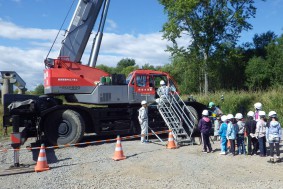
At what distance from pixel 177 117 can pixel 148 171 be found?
5.21m

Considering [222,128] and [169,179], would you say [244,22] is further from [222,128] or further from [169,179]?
[169,179]

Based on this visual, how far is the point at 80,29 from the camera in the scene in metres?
14.5

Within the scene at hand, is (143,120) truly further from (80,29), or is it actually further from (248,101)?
(248,101)

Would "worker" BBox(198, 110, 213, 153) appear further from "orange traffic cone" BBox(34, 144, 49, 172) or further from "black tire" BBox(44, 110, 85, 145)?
"orange traffic cone" BBox(34, 144, 49, 172)

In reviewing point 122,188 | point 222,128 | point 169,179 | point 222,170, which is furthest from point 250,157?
point 122,188

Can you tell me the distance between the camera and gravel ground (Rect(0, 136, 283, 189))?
771cm

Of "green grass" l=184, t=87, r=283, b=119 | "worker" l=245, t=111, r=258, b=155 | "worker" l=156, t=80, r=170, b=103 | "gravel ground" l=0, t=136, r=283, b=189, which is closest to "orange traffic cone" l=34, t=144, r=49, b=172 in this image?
"gravel ground" l=0, t=136, r=283, b=189

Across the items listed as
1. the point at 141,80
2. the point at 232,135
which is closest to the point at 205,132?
the point at 232,135

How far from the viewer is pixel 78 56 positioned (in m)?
14.4

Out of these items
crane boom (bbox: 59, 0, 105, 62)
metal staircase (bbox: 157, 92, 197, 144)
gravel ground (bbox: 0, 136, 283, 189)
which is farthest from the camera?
crane boom (bbox: 59, 0, 105, 62)

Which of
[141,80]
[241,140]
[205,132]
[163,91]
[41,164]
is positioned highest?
[141,80]

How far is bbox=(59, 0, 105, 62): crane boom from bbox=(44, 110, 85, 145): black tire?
262 cm

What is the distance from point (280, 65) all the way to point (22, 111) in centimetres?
2731

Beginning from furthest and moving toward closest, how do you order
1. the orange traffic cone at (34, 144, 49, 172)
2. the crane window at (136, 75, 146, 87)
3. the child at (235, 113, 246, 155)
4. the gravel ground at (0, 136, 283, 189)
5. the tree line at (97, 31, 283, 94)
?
1. the tree line at (97, 31, 283, 94)
2. the crane window at (136, 75, 146, 87)
3. the child at (235, 113, 246, 155)
4. the orange traffic cone at (34, 144, 49, 172)
5. the gravel ground at (0, 136, 283, 189)
